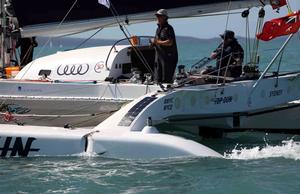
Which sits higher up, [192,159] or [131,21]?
→ [131,21]

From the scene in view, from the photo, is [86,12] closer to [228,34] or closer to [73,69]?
[73,69]

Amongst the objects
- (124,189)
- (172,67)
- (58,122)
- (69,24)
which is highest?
(69,24)

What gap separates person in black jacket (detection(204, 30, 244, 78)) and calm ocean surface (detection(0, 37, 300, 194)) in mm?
1779

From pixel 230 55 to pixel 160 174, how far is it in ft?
10.2

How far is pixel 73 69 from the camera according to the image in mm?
9867

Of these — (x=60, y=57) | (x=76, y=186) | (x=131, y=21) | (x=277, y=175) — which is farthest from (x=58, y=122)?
(x=277, y=175)

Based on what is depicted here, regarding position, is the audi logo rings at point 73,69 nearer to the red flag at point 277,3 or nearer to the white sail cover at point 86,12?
the white sail cover at point 86,12

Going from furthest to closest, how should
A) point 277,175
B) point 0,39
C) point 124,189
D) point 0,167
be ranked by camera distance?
point 0,39 → point 0,167 → point 277,175 → point 124,189

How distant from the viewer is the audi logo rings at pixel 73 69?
9804 millimetres

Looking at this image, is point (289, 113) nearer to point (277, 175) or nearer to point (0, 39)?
point (277, 175)

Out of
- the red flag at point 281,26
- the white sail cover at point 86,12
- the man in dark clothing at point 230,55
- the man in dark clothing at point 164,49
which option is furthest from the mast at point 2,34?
the red flag at point 281,26

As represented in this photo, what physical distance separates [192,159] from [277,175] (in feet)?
3.14

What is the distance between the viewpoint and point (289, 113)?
10.4 meters

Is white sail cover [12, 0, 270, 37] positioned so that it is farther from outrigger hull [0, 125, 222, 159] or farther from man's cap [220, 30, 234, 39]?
outrigger hull [0, 125, 222, 159]
